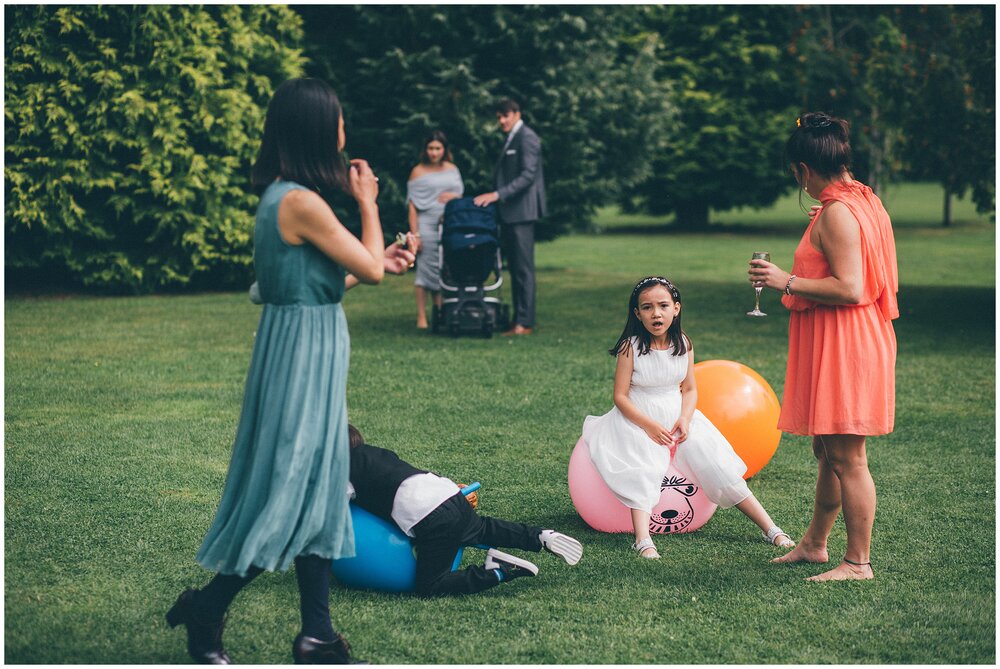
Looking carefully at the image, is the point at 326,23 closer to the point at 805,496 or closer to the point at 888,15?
the point at 805,496

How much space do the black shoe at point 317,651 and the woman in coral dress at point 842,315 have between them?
2.23 m

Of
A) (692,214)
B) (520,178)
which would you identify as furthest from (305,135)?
(692,214)

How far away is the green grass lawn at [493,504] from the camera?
4.34 metres

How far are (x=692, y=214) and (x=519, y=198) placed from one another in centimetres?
2264

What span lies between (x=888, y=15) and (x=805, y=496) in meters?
28.4

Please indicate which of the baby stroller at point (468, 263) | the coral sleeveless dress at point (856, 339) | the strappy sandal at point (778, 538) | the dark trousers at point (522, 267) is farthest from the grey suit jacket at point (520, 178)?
the coral sleeveless dress at point (856, 339)

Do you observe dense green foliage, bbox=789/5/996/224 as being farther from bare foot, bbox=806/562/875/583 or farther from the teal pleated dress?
the teal pleated dress

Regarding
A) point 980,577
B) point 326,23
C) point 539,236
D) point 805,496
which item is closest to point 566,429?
point 805,496

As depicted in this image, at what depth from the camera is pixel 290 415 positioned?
3.76m

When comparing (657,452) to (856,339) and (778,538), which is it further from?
(856,339)

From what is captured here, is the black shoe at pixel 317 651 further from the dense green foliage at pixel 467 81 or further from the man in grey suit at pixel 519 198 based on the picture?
the dense green foliage at pixel 467 81

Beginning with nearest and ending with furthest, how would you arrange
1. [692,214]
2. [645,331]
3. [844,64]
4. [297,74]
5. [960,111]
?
[645,331] < [960,111] < [297,74] < [844,64] < [692,214]

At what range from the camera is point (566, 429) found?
797 centimetres

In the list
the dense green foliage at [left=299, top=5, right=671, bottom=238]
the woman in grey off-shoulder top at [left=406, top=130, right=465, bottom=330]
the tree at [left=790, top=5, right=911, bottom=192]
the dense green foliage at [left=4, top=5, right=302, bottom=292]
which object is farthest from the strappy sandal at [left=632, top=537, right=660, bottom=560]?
the tree at [left=790, top=5, right=911, bottom=192]
